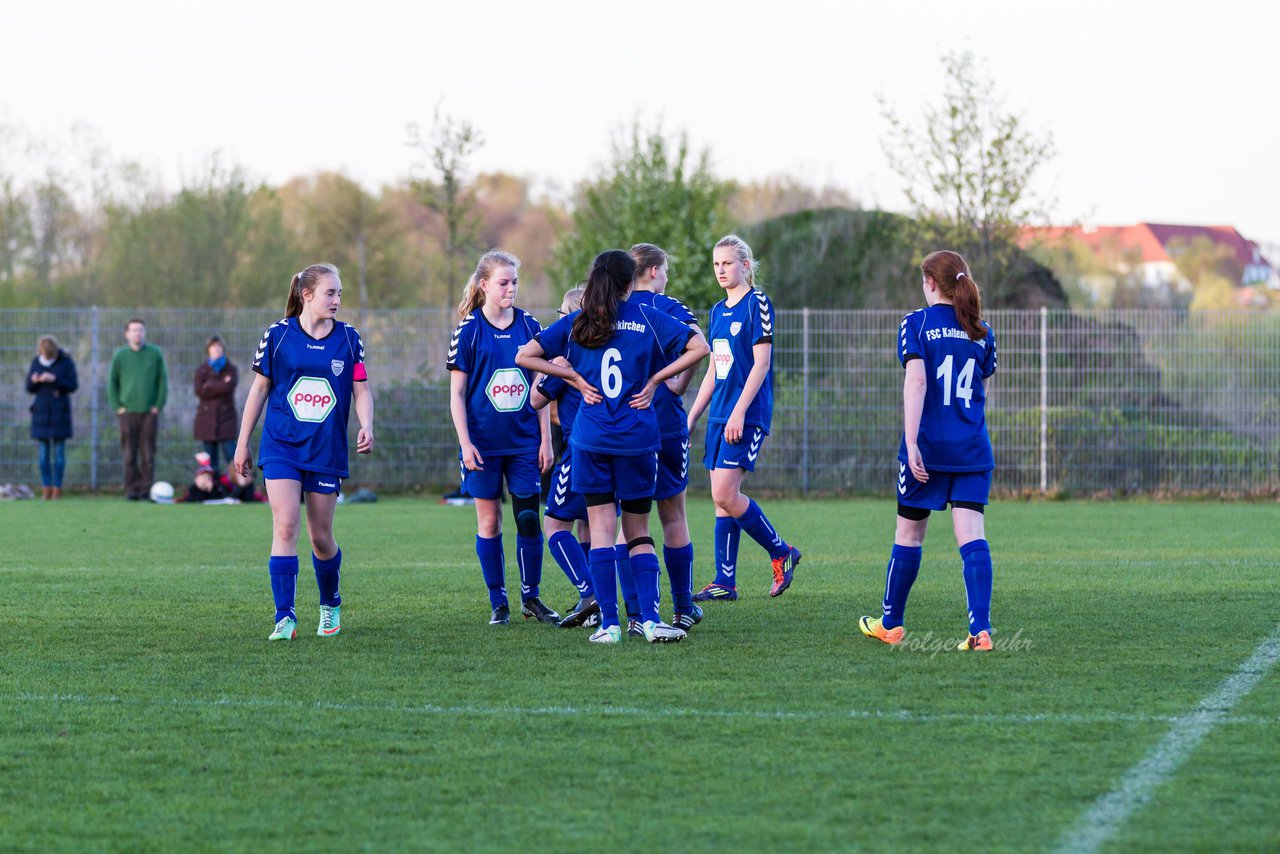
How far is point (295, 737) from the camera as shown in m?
5.00

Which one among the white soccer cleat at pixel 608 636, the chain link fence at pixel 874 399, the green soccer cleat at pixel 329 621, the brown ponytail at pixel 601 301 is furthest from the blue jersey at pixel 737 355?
the chain link fence at pixel 874 399

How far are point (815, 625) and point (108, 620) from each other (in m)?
3.64

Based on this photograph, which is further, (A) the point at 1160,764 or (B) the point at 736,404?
(B) the point at 736,404

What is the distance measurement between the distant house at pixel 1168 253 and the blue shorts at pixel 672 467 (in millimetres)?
35541

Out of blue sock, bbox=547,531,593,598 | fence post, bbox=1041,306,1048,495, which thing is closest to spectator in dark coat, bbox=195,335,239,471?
fence post, bbox=1041,306,1048,495

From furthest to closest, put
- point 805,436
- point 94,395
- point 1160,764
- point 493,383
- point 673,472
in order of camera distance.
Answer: point 94,395, point 805,436, point 493,383, point 673,472, point 1160,764

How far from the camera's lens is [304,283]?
23.8ft

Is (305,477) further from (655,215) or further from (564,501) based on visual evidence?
(655,215)

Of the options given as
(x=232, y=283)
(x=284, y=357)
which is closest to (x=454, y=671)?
(x=284, y=357)

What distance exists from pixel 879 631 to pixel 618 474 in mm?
1419

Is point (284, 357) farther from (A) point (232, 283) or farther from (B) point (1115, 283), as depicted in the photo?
(B) point (1115, 283)

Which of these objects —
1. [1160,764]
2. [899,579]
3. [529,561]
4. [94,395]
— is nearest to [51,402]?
[94,395]

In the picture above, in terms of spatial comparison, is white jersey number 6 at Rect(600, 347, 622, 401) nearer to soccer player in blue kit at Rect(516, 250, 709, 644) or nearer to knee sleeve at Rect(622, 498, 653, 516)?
soccer player in blue kit at Rect(516, 250, 709, 644)

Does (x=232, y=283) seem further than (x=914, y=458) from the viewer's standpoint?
→ Yes
